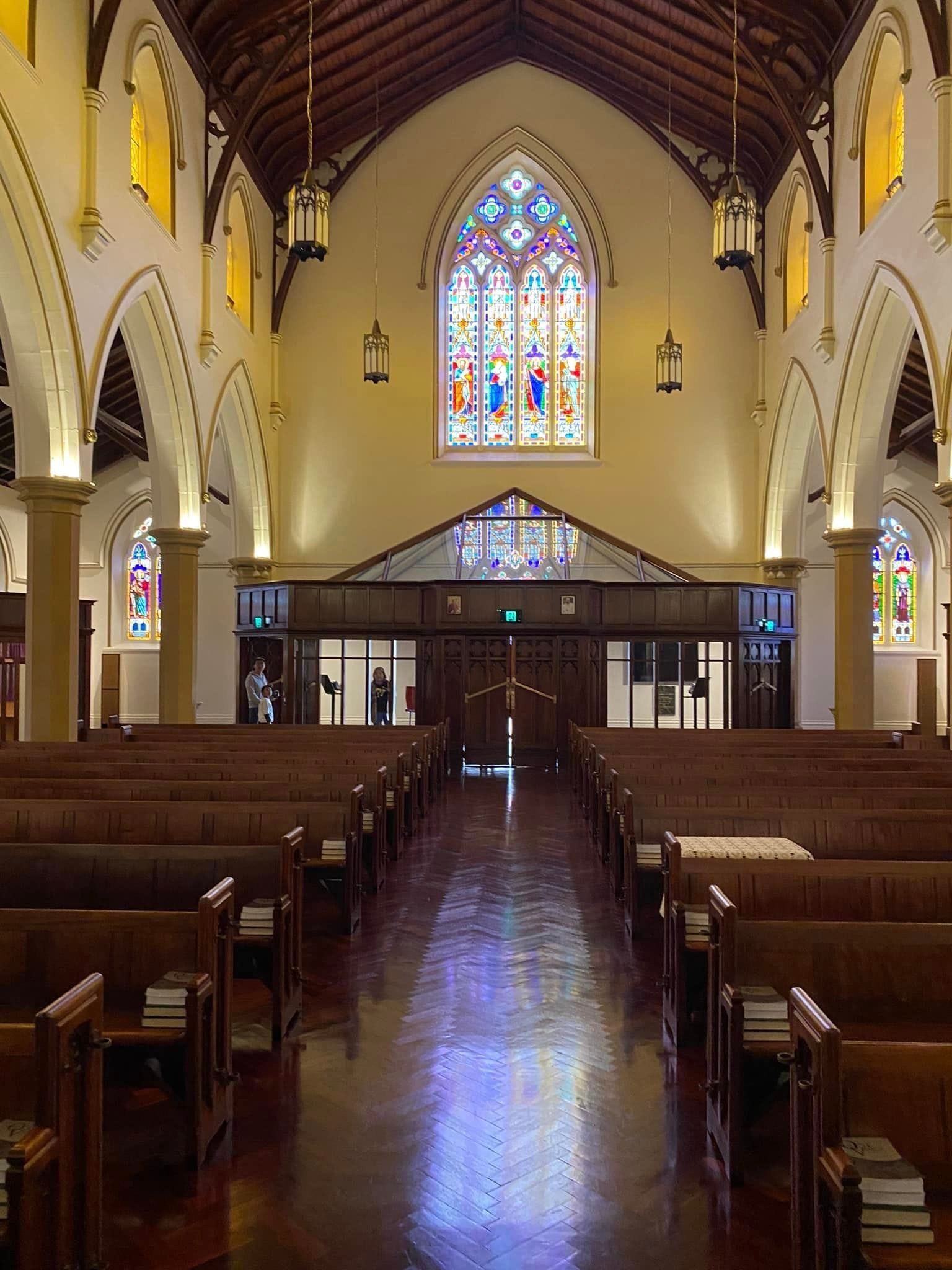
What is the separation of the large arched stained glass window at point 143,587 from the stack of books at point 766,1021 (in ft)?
67.1

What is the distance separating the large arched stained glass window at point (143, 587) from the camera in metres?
22.2

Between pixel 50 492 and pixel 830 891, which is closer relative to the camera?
pixel 830 891

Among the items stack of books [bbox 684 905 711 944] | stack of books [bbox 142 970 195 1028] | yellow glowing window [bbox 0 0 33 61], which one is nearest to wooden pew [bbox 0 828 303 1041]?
stack of books [bbox 142 970 195 1028]

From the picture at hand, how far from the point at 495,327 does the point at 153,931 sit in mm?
17650

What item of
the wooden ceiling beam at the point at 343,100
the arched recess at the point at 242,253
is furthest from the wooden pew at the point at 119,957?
the wooden ceiling beam at the point at 343,100

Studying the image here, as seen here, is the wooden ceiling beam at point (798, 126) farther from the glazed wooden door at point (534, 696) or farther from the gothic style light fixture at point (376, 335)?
the glazed wooden door at point (534, 696)

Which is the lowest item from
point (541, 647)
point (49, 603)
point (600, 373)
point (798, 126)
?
point (541, 647)

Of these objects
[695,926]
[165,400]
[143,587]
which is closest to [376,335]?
[165,400]

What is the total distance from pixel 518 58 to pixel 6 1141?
2032 centimetres

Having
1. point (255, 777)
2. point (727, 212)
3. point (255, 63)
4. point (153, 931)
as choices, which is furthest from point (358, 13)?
point (153, 931)

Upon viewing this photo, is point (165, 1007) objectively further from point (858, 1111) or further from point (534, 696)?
point (534, 696)

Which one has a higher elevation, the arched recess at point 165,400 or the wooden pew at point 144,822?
the arched recess at point 165,400

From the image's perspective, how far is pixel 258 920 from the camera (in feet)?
14.2

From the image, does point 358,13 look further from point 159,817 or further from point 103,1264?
point 103,1264
